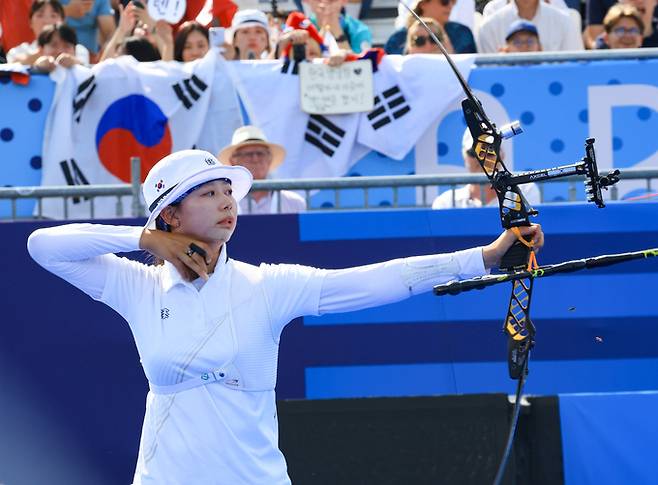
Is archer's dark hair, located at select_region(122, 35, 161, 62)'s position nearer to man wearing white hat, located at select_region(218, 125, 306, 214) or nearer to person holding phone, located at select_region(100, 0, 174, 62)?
person holding phone, located at select_region(100, 0, 174, 62)

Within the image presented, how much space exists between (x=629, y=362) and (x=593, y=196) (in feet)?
10.2

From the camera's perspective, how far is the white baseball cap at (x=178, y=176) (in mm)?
4211

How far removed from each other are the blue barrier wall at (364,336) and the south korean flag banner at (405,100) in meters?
1.08

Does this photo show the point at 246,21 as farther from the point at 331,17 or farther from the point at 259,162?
the point at 259,162

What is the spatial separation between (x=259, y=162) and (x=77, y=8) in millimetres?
2813

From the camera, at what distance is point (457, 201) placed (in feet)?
23.1

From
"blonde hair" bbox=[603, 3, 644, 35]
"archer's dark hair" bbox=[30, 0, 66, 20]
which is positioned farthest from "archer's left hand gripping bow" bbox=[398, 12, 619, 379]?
"archer's dark hair" bbox=[30, 0, 66, 20]

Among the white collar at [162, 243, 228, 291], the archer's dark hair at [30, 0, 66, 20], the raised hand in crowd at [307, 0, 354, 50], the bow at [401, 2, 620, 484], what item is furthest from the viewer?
the raised hand in crowd at [307, 0, 354, 50]

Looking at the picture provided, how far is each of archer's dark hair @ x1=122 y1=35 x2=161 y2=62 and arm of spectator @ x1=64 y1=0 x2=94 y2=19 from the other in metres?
1.27

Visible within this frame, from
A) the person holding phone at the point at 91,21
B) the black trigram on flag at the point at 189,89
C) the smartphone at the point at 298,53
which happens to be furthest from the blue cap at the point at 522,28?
the person holding phone at the point at 91,21

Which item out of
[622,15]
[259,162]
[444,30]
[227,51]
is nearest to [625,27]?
[622,15]

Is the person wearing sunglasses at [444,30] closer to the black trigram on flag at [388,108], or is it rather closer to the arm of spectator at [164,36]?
the black trigram on flag at [388,108]

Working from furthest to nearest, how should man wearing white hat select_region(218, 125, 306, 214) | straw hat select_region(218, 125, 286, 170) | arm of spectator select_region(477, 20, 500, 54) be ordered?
1. arm of spectator select_region(477, 20, 500, 54)
2. straw hat select_region(218, 125, 286, 170)
3. man wearing white hat select_region(218, 125, 306, 214)

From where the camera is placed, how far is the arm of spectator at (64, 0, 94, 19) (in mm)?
9398
